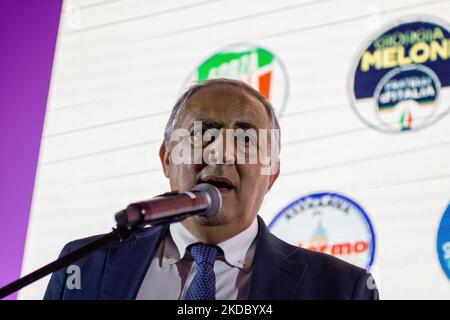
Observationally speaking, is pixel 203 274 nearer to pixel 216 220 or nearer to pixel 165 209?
pixel 216 220

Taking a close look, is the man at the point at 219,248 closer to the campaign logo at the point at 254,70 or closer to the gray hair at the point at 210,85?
the gray hair at the point at 210,85

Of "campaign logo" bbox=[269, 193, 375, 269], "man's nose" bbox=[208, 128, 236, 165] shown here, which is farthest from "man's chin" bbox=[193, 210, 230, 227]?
"campaign logo" bbox=[269, 193, 375, 269]

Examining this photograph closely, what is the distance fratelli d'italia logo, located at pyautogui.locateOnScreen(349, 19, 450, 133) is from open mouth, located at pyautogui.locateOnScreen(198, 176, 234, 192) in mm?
549

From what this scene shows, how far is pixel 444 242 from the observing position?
1765 millimetres

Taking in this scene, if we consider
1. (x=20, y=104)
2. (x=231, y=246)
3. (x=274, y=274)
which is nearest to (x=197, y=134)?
(x=231, y=246)

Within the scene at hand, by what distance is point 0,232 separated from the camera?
7.48 ft

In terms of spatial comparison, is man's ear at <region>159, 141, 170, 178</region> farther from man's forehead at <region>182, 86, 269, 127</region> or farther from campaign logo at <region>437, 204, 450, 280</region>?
campaign logo at <region>437, 204, 450, 280</region>

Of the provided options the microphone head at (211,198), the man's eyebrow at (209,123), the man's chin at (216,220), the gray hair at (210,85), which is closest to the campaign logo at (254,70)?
the gray hair at (210,85)

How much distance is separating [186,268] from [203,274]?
0.07 m

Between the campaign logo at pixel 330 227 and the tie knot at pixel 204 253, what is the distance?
406mm

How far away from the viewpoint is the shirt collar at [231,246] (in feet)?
5.03

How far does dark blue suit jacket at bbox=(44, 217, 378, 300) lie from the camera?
142cm
